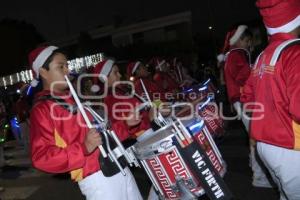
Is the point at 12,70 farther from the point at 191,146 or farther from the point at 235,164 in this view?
the point at 191,146

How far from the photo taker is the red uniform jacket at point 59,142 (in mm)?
3232

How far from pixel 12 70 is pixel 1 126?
4444 cm

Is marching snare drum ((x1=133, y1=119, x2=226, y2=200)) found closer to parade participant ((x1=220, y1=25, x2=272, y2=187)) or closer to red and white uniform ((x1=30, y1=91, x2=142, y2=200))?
red and white uniform ((x1=30, y1=91, x2=142, y2=200))

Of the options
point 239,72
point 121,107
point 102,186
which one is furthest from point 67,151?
point 239,72

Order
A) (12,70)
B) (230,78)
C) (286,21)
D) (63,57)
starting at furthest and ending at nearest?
1. (12,70)
2. (230,78)
3. (63,57)
4. (286,21)

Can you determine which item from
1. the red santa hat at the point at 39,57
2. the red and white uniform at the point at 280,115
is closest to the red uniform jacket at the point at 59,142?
the red santa hat at the point at 39,57

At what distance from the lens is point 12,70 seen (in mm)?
52844

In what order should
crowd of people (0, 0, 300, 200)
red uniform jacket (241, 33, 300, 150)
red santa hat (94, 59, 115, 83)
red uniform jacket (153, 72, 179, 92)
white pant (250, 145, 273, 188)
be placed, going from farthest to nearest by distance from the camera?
1. red uniform jacket (153, 72, 179, 92)
2. white pant (250, 145, 273, 188)
3. red santa hat (94, 59, 115, 83)
4. crowd of people (0, 0, 300, 200)
5. red uniform jacket (241, 33, 300, 150)

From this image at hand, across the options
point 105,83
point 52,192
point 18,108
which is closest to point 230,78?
point 105,83

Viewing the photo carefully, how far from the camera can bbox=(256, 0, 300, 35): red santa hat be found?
316 centimetres

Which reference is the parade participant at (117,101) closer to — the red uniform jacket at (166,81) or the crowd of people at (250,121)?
the crowd of people at (250,121)

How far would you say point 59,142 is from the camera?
3391 mm

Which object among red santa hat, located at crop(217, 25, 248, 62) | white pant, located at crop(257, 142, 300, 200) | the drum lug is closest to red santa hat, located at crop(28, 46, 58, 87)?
the drum lug

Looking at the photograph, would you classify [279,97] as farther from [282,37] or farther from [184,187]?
[184,187]
